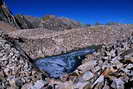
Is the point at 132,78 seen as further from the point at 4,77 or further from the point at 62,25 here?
the point at 62,25

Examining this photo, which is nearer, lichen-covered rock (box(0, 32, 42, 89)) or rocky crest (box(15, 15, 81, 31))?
lichen-covered rock (box(0, 32, 42, 89))

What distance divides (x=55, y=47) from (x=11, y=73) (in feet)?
103

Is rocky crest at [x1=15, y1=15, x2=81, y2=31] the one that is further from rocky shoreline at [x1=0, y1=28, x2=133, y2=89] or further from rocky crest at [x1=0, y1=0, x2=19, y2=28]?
rocky shoreline at [x1=0, y1=28, x2=133, y2=89]

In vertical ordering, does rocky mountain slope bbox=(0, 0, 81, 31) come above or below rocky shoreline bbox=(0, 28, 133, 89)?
above

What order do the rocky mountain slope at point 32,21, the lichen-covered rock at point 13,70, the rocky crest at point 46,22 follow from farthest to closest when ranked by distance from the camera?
the rocky crest at point 46,22, the rocky mountain slope at point 32,21, the lichen-covered rock at point 13,70

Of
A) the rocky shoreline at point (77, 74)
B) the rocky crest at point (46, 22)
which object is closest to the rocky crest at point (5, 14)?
the rocky crest at point (46, 22)

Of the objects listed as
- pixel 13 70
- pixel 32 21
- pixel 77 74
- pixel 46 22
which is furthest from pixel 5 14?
pixel 77 74

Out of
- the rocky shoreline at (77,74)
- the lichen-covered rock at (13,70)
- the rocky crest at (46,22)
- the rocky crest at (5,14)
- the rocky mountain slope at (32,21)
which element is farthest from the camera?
the rocky crest at (46,22)

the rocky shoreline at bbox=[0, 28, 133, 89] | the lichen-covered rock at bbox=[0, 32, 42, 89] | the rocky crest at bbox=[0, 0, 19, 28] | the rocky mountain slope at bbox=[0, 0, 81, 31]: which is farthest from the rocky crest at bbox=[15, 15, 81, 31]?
the rocky shoreline at bbox=[0, 28, 133, 89]

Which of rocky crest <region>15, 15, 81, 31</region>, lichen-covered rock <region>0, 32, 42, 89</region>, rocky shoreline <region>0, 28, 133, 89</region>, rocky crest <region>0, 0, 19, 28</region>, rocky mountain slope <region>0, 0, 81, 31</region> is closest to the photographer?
Result: rocky shoreline <region>0, 28, 133, 89</region>

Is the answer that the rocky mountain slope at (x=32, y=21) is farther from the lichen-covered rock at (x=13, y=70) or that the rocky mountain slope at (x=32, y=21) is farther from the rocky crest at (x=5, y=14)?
the lichen-covered rock at (x=13, y=70)

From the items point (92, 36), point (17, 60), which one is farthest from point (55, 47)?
point (17, 60)

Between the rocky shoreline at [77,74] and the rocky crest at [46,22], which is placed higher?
the rocky crest at [46,22]

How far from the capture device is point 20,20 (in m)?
65.0
